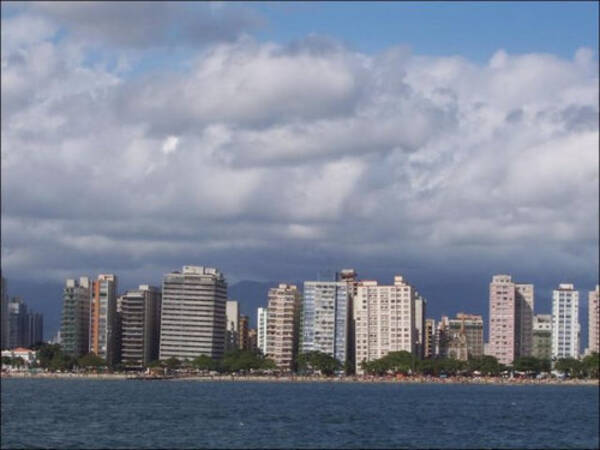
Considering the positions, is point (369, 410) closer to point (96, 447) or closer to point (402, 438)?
point (402, 438)

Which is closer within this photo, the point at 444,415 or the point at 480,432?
the point at 480,432

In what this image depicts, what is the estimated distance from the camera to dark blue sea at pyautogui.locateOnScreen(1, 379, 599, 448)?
293ft

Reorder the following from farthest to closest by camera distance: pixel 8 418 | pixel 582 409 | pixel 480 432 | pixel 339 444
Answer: pixel 582 409
pixel 8 418
pixel 480 432
pixel 339 444

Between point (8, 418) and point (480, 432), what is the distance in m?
39.9

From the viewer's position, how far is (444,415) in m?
126

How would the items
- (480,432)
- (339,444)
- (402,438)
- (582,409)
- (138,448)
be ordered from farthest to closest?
(582,409) → (480,432) → (402,438) → (339,444) → (138,448)

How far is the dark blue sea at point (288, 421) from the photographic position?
89.2 m

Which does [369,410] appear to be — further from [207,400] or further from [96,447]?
[96,447]

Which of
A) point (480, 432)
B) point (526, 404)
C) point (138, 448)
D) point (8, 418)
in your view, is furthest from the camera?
point (526, 404)

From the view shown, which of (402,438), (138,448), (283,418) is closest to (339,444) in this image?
(402,438)

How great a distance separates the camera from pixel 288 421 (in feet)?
368

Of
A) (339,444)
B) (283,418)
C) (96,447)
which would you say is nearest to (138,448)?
(96,447)

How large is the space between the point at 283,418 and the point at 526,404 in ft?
157

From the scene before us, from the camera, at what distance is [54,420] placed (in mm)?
107438
